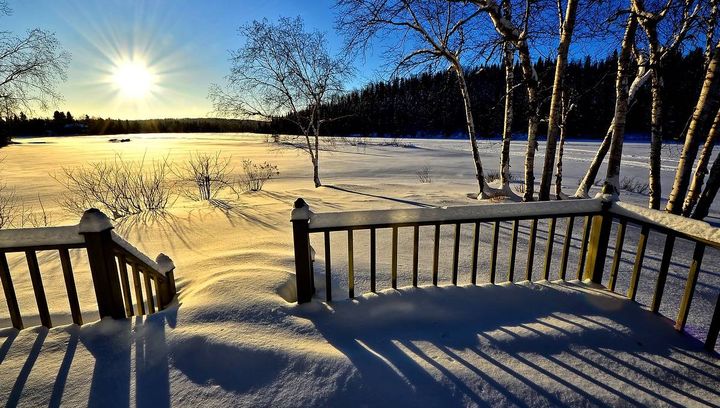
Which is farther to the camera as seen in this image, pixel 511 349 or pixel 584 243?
pixel 584 243

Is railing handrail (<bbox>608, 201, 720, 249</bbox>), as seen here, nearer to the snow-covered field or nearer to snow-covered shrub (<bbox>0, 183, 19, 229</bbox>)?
the snow-covered field

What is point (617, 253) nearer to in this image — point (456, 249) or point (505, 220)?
point (505, 220)

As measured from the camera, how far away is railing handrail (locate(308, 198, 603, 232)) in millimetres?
2859

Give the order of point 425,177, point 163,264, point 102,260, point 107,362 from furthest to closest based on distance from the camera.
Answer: point 425,177 → point 163,264 → point 102,260 → point 107,362

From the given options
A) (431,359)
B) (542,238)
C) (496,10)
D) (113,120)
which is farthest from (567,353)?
(113,120)

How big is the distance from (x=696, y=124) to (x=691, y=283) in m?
4.31

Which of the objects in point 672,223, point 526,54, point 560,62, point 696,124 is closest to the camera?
point 672,223

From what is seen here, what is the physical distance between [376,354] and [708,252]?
19.0ft

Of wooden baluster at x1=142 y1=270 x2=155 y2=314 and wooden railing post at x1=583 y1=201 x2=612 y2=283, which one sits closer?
wooden baluster at x1=142 y1=270 x2=155 y2=314

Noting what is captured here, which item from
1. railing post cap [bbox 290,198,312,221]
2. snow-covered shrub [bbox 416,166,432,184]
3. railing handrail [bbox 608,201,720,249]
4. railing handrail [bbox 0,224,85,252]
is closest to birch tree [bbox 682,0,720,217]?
railing handrail [bbox 608,201,720,249]

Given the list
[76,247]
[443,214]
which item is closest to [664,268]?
[443,214]

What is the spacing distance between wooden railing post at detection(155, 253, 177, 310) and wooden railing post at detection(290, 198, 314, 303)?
1.40 meters

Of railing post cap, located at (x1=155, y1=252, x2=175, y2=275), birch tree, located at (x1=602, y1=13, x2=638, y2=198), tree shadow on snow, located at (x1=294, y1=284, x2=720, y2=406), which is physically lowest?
tree shadow on snow, located at (x1=294, y1=284, x2=720, y2=406)

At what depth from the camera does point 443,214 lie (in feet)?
9.91
